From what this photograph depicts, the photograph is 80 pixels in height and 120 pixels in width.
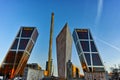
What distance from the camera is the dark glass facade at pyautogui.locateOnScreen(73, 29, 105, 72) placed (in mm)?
75375

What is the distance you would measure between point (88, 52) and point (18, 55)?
3819 cm

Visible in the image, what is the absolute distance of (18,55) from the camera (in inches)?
2938

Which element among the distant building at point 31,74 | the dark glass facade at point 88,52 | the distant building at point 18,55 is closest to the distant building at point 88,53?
the dark glass facade at point 88,52

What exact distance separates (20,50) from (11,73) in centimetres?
1346

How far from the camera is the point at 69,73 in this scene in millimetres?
28922

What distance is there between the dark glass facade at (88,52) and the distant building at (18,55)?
2830cm

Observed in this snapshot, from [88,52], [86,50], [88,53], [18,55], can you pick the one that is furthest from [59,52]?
[18,55]

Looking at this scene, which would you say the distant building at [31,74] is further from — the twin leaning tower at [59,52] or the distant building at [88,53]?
the distant building at [88,53]

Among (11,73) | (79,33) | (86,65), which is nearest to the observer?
(11,73)

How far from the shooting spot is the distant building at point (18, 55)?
69250mm

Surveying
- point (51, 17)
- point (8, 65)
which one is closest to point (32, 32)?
point (51, 17)

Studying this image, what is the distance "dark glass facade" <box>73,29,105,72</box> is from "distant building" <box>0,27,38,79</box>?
2830 centimetres

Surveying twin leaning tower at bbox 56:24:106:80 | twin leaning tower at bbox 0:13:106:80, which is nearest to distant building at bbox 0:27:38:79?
twin leaning tower at bbox 0:13:106:80

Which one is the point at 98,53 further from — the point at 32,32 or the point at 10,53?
the point at 10,53
